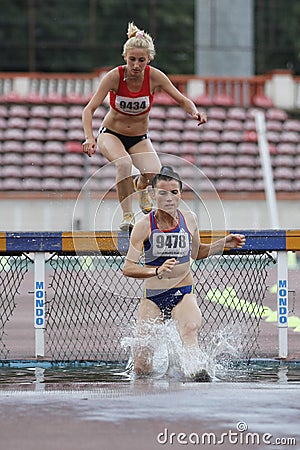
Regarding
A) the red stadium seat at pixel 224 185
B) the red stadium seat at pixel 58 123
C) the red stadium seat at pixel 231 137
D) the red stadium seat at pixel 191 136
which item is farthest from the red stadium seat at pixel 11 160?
the red stadium seat at pixel 231 137

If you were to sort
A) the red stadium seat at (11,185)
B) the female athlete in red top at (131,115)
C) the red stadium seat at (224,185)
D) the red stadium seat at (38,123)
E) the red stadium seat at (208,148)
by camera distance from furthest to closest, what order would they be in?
1. the red stadium seat at (38,123)
2. the red stadium seat at (208,148)
3. the red stadium seat at (224,185)
4. the red stadium seat at (11,185)
5. the female athlete in red top at (131,115)

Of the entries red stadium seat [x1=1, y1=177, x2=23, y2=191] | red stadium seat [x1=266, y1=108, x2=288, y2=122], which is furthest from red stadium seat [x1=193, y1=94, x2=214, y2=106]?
red stadium seat [x1=1, y1=177, x2=23, y2=191]

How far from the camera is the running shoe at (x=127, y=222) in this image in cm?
930

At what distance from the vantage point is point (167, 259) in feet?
27.0

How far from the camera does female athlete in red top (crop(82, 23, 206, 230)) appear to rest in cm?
896

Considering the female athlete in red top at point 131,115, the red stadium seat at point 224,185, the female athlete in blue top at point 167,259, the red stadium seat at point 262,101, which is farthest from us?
the red stadium seat at point 262,101

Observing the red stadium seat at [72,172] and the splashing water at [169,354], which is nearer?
the splashing water at [169,354]

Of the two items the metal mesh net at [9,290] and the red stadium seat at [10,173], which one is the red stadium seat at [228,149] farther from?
the metal mesh net at [9,290]

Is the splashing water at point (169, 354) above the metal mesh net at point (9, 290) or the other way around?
the other way around

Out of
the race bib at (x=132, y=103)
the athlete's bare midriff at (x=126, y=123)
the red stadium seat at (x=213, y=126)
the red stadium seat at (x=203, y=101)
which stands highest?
the red stadium seat at (x=203, y=101)

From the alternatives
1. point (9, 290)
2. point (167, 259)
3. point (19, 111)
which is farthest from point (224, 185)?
point (167, 259)

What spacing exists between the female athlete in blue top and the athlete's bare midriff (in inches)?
49.3

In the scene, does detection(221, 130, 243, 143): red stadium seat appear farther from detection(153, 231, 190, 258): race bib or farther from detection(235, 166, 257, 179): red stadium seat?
detection(153, 231, 190, 258): race bib

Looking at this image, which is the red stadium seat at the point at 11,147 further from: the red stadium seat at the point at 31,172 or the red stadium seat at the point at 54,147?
the red stadium seat at the point at 54,147
